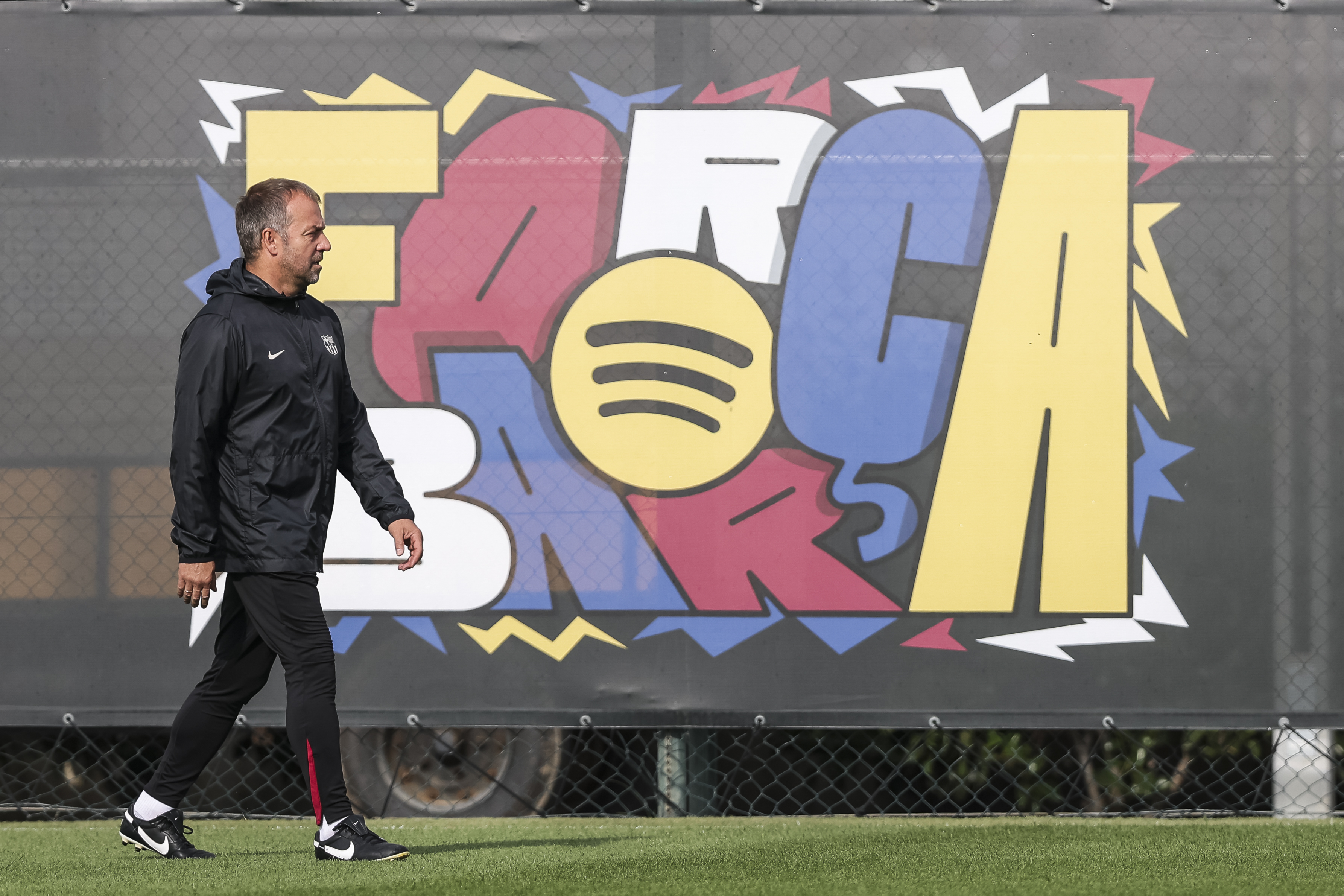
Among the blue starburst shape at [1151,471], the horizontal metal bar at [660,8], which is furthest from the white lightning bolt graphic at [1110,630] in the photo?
the horizontal metal bar at [660,8]

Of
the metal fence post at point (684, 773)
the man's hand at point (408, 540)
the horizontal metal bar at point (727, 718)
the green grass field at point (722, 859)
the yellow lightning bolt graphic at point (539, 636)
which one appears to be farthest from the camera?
the metal fence post at point (684, 773)

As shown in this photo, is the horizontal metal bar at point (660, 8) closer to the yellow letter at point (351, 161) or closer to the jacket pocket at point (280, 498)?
the yellow letter at point (351, 161)

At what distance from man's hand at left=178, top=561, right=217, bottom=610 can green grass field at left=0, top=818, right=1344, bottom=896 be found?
717mm

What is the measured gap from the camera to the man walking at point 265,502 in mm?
3156

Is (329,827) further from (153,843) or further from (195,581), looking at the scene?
(195,581)

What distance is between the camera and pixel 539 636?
416cm

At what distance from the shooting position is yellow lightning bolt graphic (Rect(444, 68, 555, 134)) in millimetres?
4242

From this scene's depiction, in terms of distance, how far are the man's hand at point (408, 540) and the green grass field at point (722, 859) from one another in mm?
804

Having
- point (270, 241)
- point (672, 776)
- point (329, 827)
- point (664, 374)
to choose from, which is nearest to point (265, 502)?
point (270, 241)

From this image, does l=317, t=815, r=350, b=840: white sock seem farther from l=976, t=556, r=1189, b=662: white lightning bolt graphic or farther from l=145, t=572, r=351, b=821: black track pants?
l=976, t=556, r=1189, b=662: white lightning bolt graphic

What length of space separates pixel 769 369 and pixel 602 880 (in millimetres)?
1789

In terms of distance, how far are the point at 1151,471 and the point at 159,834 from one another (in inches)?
126

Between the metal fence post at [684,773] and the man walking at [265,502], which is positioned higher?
the man walking at [265,502]

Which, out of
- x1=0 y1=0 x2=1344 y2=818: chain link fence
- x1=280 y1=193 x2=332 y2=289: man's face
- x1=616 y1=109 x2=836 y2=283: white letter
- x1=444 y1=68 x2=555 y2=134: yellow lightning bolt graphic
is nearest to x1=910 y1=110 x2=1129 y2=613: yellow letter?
x1=0 y1=0 x2=1344 y2=818: chain link fence
